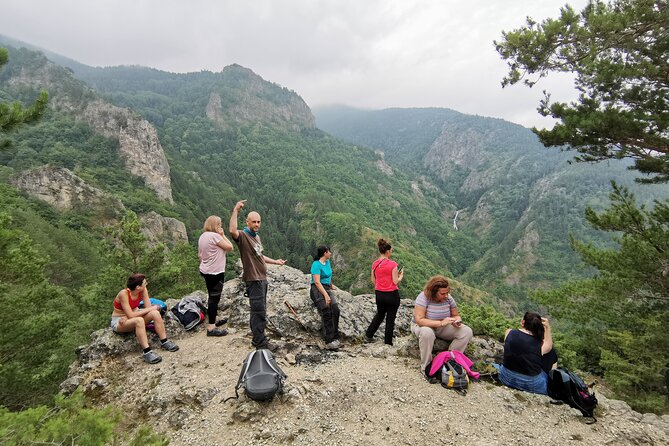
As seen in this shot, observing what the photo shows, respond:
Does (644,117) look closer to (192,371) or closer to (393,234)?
(192,371)

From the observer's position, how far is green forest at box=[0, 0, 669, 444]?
408 inches

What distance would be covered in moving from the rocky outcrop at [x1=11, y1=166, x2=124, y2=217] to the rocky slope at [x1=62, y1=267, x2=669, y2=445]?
54.5 metres

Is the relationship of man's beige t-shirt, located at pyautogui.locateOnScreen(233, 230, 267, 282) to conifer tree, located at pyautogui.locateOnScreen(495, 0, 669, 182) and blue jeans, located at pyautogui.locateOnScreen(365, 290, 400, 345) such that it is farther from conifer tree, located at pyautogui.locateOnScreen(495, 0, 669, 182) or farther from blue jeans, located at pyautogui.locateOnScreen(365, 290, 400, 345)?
conifer tree, located at pyautogui.locateOnScreen(495, 0, 669, 182)

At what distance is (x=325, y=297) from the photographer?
6.64m

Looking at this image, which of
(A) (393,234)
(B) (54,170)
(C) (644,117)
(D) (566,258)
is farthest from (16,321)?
(D) (566,258)

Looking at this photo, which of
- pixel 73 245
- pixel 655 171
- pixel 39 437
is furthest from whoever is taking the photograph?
pixel 73 245

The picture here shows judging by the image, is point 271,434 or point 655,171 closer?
point 271,434

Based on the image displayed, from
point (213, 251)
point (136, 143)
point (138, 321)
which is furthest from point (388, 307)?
point (136, 143)

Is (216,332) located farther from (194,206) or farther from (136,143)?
(136,143)

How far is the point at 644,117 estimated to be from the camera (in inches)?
313

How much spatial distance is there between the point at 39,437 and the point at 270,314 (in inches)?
220

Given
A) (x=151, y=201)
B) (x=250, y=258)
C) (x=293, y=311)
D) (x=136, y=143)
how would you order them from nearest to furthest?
(x=250, y=258) → (x=293, y=311) → (x=151, y=201) → (x=136, y=143)

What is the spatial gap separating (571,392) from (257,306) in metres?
5.28

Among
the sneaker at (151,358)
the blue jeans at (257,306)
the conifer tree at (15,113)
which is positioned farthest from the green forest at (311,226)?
the blue jeans at (257,306)
